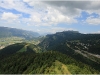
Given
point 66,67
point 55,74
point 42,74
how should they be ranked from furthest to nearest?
point 66,67 < point 42,74 < point 55,74

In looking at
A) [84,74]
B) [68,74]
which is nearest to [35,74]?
[68,74]

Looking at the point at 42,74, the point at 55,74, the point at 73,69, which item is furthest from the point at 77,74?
the point at 42,74

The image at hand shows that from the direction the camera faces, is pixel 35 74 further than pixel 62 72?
Yes

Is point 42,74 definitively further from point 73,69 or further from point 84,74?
point 84,74

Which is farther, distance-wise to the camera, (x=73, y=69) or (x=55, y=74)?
(x=73, y=69)

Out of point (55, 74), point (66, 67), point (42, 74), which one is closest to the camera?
point (55, 74)

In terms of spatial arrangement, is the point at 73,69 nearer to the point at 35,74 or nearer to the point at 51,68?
the point at 51,68

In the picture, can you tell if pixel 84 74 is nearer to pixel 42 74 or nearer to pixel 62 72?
pixel 62 72
